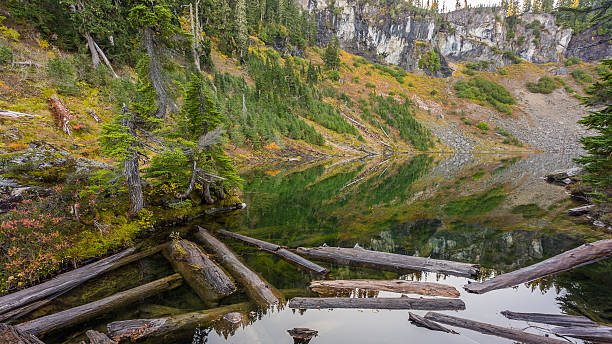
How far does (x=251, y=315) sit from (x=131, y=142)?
319 inches

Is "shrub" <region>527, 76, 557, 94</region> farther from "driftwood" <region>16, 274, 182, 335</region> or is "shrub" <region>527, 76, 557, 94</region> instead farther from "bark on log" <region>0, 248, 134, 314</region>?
"bark on log" <region>0, 248, 134, 314</region>

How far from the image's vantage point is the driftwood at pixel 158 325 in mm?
5676

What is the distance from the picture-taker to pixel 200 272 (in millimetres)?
8539

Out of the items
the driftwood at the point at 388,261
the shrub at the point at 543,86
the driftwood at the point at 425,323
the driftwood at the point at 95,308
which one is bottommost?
the driftwood at the point at 425,323

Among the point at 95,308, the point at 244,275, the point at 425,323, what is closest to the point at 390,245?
the point at 425,323

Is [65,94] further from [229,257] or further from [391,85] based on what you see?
[391,85]

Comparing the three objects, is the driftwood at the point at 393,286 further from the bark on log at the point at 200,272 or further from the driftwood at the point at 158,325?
the driftwood at the point at 158,325

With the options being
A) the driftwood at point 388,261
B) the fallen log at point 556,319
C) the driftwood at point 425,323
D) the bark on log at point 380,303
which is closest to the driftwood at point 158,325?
the bark on log at point 380,303

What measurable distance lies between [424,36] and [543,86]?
52450 mm

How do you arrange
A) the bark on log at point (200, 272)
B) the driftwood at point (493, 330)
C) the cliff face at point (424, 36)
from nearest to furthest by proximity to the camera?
the driftwood at point (493, 330) < the bark on log at point (200, 272) < the cliff face at point (424, 36)

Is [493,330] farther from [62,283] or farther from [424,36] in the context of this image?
[424,36]

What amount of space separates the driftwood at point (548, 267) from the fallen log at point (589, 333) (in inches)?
77.6

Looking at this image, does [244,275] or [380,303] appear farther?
[244,275]

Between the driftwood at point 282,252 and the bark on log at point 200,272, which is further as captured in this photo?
the driftwood at point 282,252
